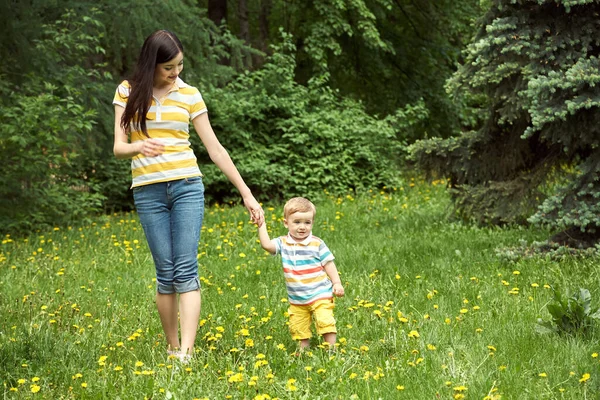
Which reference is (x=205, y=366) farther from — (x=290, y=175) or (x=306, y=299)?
(x=290, y=175)

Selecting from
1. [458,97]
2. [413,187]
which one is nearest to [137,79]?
[458,97]

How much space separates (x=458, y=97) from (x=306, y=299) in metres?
4.97

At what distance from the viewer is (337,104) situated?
17734 millimetres

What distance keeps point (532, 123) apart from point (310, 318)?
3.44 m

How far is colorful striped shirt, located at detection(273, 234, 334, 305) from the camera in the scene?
4984 mm

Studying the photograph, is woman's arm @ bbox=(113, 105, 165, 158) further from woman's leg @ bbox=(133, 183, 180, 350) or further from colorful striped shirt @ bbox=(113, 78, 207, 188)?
woman's leg @ bbox=(133, 183, 180, 350)

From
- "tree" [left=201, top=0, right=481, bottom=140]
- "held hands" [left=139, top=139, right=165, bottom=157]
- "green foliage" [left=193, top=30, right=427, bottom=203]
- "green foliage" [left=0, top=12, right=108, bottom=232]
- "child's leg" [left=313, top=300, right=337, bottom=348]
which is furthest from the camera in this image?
"tree" [left=201, top=0, right=481, bottom=140]

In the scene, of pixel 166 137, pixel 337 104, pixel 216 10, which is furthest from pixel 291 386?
pixel 216 10

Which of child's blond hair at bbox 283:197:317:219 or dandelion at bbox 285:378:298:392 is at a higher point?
child's blond hair at bbox 283:197:317:219

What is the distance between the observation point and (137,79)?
15.5 ft

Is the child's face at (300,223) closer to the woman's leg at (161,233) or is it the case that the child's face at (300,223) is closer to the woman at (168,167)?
the woman at (168,167)

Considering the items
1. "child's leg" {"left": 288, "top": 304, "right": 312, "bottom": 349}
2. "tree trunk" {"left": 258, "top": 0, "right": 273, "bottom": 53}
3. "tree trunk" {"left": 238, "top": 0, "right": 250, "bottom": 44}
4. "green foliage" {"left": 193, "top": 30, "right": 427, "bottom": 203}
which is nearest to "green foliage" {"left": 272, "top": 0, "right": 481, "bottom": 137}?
"tree trunk" {"left": 258, "top": 0, "right": 273, "bottom": 53}

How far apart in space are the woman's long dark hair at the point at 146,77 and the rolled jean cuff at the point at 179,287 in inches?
37.1

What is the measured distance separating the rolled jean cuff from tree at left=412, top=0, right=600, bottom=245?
3539 millimetres
